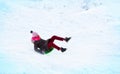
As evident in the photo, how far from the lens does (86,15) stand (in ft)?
88.1

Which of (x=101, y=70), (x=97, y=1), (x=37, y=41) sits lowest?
(x=101, y=70)

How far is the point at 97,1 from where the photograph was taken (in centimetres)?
2847

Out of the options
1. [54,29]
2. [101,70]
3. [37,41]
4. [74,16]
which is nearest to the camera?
[37,41]

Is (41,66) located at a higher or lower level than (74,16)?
lower

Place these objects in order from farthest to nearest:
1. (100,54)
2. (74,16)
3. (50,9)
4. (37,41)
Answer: (50,9) → (74,16) → (100,54) → (37,41)

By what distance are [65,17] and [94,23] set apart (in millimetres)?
2543

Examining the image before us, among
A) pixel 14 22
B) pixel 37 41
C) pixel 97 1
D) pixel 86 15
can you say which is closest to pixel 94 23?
pixel 86 15

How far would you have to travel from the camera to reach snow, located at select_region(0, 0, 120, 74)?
2031 centimetres

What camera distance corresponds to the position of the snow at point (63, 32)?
20312 mm

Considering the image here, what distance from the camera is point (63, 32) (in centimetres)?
2502

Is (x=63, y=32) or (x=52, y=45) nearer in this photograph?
(x=52, y=45)

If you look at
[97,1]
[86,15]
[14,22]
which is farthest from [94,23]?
[14,22]

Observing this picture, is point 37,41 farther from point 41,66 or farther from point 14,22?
point 14,22

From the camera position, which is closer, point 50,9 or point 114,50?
point 114,50
